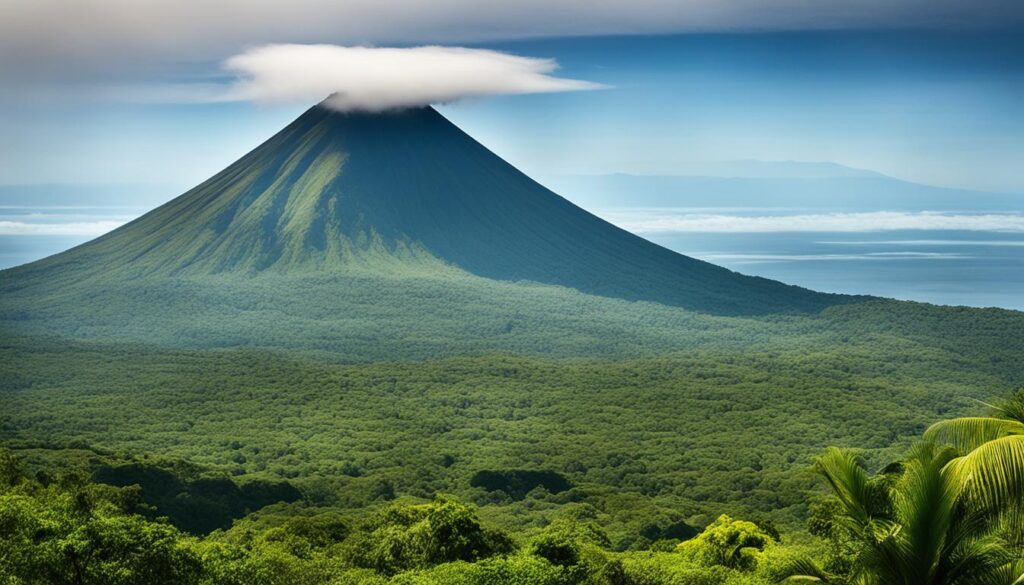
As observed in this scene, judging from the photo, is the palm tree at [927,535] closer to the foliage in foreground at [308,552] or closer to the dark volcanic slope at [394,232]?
the foliage in foreground at [308,552]

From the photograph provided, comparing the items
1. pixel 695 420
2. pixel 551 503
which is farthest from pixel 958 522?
pixel 695 420

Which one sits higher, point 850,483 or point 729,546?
point 850,483

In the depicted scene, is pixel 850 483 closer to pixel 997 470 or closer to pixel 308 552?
pixel 997 470

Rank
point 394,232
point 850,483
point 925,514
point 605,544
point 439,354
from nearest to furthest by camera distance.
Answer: point 925,514, point 850,483, point 605,544, point 439,354, point 394,232

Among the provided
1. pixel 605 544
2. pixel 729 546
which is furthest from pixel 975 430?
pixel 605 544

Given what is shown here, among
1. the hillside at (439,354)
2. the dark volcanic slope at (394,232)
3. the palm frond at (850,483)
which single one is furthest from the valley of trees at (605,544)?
the dark volcanic slope at (394,232)

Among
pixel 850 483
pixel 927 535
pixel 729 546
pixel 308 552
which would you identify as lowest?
pixel 729 546
